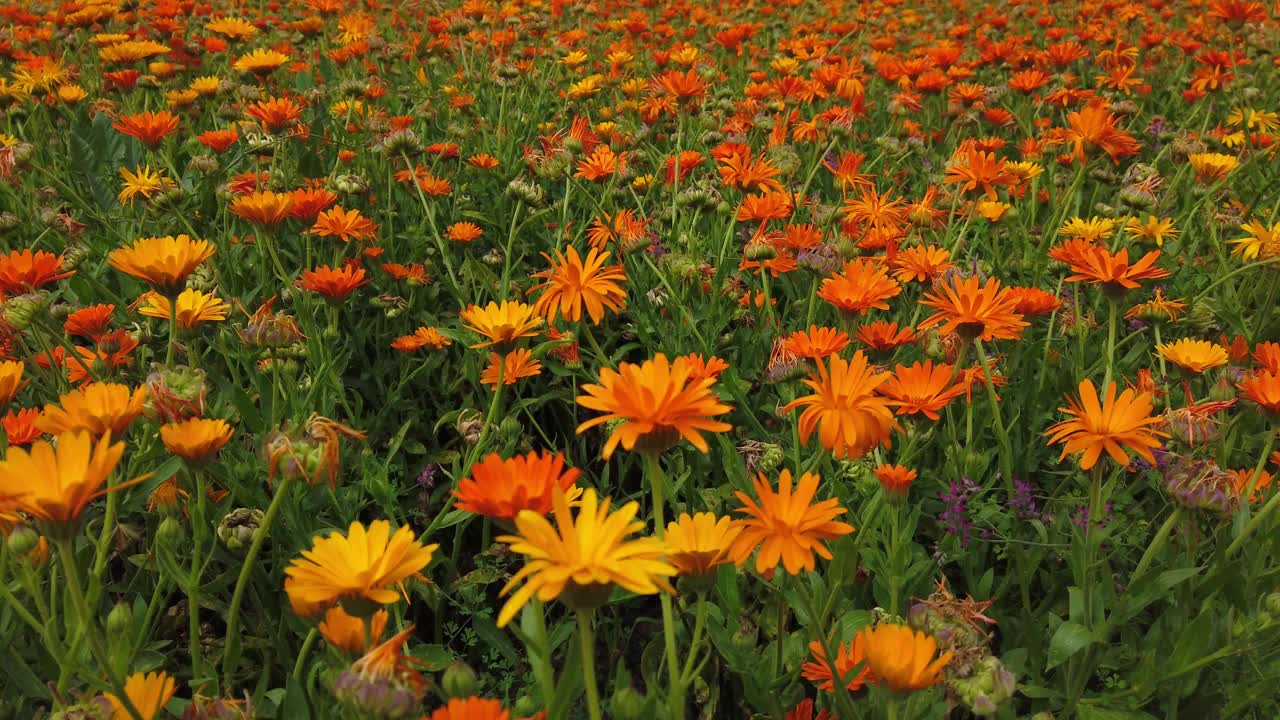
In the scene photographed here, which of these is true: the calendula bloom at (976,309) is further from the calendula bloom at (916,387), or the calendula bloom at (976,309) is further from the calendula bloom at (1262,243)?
the calendula bloom at (1262,243)

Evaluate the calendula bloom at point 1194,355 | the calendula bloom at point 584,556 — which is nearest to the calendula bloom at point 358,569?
the calendula bloom at point 584,556

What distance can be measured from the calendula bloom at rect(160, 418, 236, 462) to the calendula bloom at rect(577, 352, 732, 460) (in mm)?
558

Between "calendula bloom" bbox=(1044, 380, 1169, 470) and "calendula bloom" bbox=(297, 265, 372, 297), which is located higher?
Result: "calendula bloom" bbox=(1044, 380, 1169, 470)

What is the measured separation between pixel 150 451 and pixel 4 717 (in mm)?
404

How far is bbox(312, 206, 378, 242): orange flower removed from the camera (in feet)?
7.00

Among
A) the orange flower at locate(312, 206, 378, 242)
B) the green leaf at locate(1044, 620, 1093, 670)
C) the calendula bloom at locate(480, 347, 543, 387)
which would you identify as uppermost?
the orange flower at locate(312, 206, 378, 242)

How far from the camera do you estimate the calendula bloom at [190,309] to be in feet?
5.09

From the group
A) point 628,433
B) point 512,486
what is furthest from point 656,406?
point 512,486

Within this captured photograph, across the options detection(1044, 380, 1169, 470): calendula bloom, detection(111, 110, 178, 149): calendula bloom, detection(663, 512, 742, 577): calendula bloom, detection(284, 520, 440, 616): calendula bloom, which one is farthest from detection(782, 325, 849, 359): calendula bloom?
detection(111, 110, 178, 149): calendula bloom

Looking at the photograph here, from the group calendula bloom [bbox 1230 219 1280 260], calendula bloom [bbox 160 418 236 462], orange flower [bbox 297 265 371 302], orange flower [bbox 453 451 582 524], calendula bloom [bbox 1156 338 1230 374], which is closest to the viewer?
orange flower [bbox 453 451 582 524]

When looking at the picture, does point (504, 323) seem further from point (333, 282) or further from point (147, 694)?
point (147, 694)

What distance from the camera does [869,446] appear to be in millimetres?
1188

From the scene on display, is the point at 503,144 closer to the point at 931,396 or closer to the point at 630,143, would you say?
the point at 630,143

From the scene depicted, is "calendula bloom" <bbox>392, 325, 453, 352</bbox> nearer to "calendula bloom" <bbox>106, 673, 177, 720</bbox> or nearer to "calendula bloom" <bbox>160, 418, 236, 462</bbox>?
"calendula bloom" <bbox>160, 418, 236, 462</bbox>
